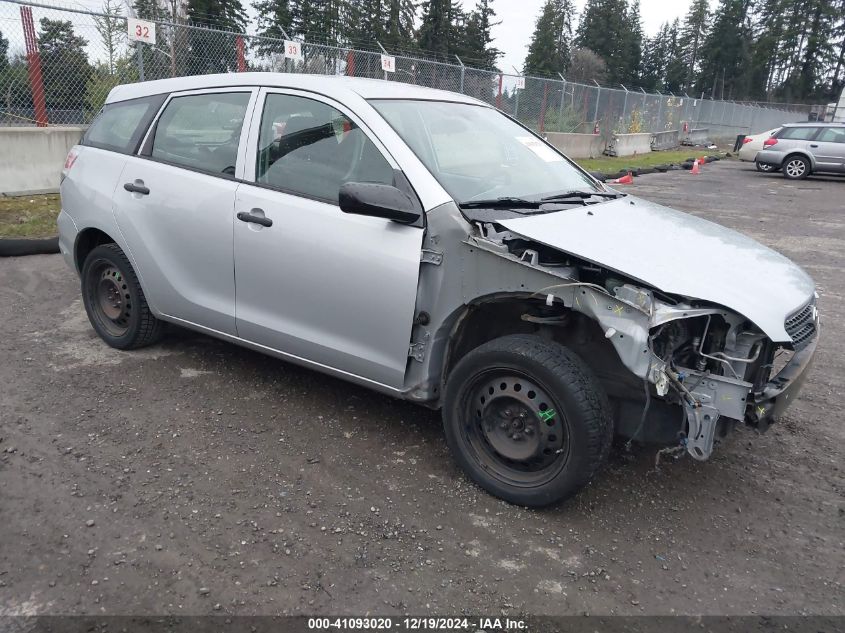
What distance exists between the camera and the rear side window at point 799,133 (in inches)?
748

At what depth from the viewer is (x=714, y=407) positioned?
271 centimetres

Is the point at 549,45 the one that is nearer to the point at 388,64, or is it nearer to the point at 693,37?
the point at 693,37

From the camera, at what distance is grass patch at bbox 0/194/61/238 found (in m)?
7.72

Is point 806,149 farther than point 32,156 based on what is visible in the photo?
Yes

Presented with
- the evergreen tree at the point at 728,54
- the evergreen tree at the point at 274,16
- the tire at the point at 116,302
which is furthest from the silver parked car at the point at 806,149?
the evergreen tree at the point at 728,54

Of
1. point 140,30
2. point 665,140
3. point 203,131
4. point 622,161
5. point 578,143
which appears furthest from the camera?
point 665,140

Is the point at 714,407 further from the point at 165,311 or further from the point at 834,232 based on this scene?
the point at 834,232

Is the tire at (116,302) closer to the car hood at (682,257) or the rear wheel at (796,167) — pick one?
the car hood at (682,257)

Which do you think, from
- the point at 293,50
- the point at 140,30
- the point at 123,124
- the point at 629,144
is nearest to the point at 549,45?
the point at 629,144

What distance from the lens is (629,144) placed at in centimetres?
2522

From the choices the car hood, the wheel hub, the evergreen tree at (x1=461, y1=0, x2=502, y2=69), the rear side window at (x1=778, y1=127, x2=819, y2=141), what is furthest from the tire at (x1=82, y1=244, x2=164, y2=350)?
the evergreen tree at (x1=461, y1=0, x2=502, y2=69)

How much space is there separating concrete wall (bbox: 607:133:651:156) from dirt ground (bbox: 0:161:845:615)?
68.8 ft

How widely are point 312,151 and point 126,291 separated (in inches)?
71.5

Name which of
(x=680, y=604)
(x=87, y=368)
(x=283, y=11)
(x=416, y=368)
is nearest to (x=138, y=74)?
(x=87, y=368)
